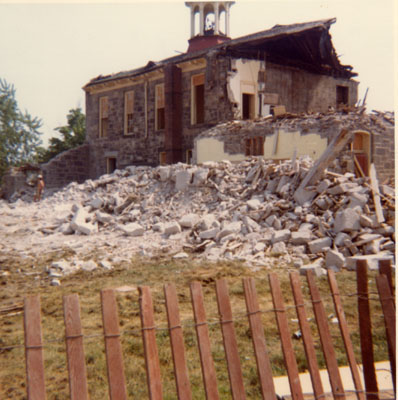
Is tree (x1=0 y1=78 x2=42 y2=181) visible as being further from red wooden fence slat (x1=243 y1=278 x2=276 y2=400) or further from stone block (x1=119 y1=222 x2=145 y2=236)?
red wooden fence slat (x1=243 y1=278 x2=276 y2=400)

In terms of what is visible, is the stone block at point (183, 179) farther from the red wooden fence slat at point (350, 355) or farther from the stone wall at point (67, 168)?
the stone wall at point (67, 168)

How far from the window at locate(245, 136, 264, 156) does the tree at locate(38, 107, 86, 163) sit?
1922 cm

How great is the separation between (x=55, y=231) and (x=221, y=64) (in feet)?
34.9

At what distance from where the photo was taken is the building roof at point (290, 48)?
68.3 ft

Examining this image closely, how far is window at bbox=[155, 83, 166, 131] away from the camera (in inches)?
976

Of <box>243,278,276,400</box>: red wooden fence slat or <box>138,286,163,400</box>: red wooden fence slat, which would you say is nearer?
<box>138,286,163,400</box>: red wooden fence slat

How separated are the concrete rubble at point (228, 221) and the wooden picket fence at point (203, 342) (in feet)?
17.7

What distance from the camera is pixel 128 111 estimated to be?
88.1 ft

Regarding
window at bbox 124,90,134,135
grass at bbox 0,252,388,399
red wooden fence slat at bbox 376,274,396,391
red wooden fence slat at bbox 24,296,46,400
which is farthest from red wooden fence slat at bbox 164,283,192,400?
window at bbox 124,90,134,135

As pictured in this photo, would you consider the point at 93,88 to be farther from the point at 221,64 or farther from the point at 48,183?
the point at 221,64

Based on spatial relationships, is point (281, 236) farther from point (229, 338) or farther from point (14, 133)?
point (14, 133)

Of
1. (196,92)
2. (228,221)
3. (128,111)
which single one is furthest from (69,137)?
(228,221)

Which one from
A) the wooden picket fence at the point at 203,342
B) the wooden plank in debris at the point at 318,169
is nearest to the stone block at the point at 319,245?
the wooden plank in debris at the point at 318,169

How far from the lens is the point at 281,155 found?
1719 centimetres
